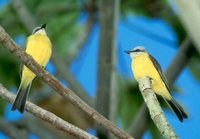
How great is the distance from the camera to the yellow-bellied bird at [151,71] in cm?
183

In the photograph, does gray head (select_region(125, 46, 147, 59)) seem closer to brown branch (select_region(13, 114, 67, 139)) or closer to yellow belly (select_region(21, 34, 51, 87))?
yellow belly (select_region(21, 34, 51, 87))

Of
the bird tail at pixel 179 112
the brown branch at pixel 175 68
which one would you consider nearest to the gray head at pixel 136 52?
the bird tail at pixel 179 112

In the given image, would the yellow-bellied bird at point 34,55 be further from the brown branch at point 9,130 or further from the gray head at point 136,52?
the brown branch at point 9,130

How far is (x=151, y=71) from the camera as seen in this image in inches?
74.4

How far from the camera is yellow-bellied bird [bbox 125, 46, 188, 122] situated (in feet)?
6.01

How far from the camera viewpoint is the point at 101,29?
365 centimetres

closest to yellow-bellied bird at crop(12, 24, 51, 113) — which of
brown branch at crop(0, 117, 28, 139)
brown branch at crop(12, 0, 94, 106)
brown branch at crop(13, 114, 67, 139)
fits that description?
brown branch at crop(0, 117, 28, 139)

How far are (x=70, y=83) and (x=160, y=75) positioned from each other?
6.86ft

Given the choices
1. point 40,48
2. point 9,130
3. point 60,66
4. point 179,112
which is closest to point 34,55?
point 40,48

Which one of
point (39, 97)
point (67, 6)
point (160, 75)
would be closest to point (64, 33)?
point (67, 6)

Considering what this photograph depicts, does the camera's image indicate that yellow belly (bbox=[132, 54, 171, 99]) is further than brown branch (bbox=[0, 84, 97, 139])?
Yes

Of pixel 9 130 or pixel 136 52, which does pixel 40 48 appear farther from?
pixel 9 130

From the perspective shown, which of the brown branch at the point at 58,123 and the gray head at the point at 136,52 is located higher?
the gray head at the point at 136,52

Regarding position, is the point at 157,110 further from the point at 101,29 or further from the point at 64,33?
the point at 64,33
